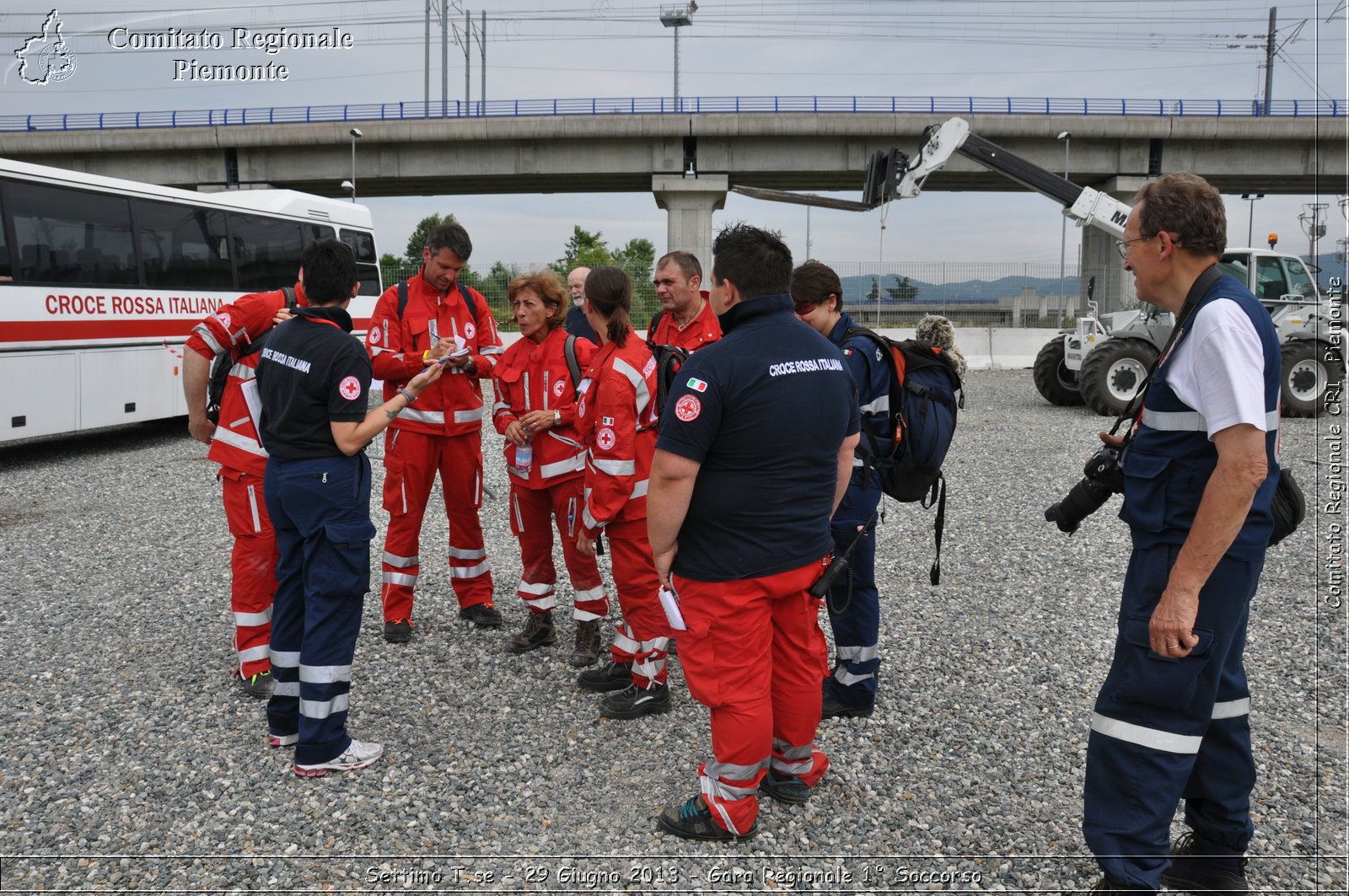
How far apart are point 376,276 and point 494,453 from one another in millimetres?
7069

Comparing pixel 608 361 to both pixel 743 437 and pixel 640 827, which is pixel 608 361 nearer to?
pixel 743 437

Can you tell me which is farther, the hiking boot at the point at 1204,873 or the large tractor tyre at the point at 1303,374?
the large tractor tyre at the point at 1303,374

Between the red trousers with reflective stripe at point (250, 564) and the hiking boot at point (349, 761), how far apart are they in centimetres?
83

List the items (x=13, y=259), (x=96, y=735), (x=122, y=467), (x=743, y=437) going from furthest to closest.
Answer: (x=122, y=467) → (x=13, y=259) → (x=96, y=735) → (x=743, y=437)

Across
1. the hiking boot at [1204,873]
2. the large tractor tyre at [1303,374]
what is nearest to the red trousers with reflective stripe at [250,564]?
the hiking boot at [1204,873]

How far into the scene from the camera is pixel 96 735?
12.5 ft

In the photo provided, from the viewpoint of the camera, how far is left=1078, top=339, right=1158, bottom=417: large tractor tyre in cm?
1307

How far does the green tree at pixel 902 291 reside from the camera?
27.1 meters

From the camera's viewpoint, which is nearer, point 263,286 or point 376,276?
point 263,286

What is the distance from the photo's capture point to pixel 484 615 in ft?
16.9

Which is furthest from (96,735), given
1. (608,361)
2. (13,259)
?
(13,259)

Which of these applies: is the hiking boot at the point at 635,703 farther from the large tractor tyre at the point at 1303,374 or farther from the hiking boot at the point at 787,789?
the large tractor tyre at the point at 1303,374

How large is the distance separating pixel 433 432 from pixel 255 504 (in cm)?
110

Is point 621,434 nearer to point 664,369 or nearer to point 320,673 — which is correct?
point 664,369
